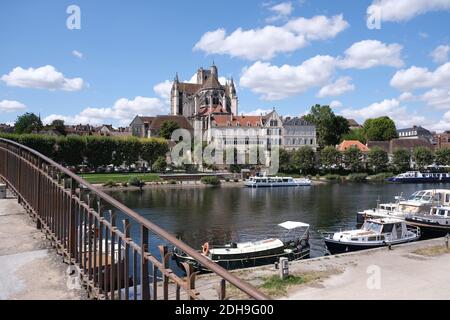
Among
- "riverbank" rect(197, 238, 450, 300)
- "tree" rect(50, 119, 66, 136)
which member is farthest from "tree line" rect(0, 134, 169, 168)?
"riverbank" rect(197, 238, 450, 300)

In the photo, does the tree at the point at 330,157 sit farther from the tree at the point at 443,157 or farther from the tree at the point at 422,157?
the tree at the point at 443,157

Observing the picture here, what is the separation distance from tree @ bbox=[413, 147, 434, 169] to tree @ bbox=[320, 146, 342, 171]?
23679mm

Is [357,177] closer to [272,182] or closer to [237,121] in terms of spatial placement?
[272,182]

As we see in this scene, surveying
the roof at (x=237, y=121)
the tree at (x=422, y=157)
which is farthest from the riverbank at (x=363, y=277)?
the tree at (x=422, y=157)

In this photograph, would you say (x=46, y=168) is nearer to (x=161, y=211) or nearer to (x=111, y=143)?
(x=161, y=211)

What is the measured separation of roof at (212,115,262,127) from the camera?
11669cm

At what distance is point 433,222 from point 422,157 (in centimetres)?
8681

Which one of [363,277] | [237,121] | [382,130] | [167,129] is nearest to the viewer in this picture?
[363,277]

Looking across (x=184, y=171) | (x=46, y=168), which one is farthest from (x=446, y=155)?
(x=46, y=168)

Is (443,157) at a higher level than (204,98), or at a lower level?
lower

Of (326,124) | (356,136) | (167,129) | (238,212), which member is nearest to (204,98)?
(167,129)

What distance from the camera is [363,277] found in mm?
19516

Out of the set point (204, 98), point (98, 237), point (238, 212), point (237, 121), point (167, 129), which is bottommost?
point (238, 212)
